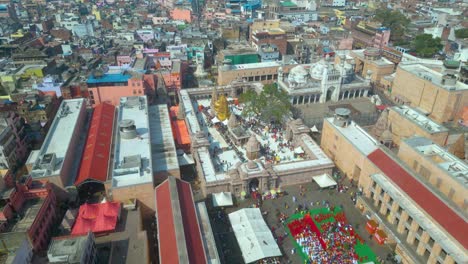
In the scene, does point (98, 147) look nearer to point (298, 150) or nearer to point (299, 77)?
point (298, 150)

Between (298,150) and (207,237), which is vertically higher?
(207,237)

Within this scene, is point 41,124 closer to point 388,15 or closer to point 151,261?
point 151,261

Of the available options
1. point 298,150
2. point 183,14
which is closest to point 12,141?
point 298,150

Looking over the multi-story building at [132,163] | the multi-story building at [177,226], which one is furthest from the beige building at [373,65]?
the multi-story building at [177,226]

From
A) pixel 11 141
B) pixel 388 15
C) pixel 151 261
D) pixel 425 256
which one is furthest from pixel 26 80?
pixel 388 15

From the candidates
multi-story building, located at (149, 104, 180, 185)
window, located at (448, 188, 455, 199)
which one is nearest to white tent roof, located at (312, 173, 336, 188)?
window, located at (448, 188, 455, 199)

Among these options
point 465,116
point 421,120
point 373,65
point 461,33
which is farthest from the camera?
point 461,33
